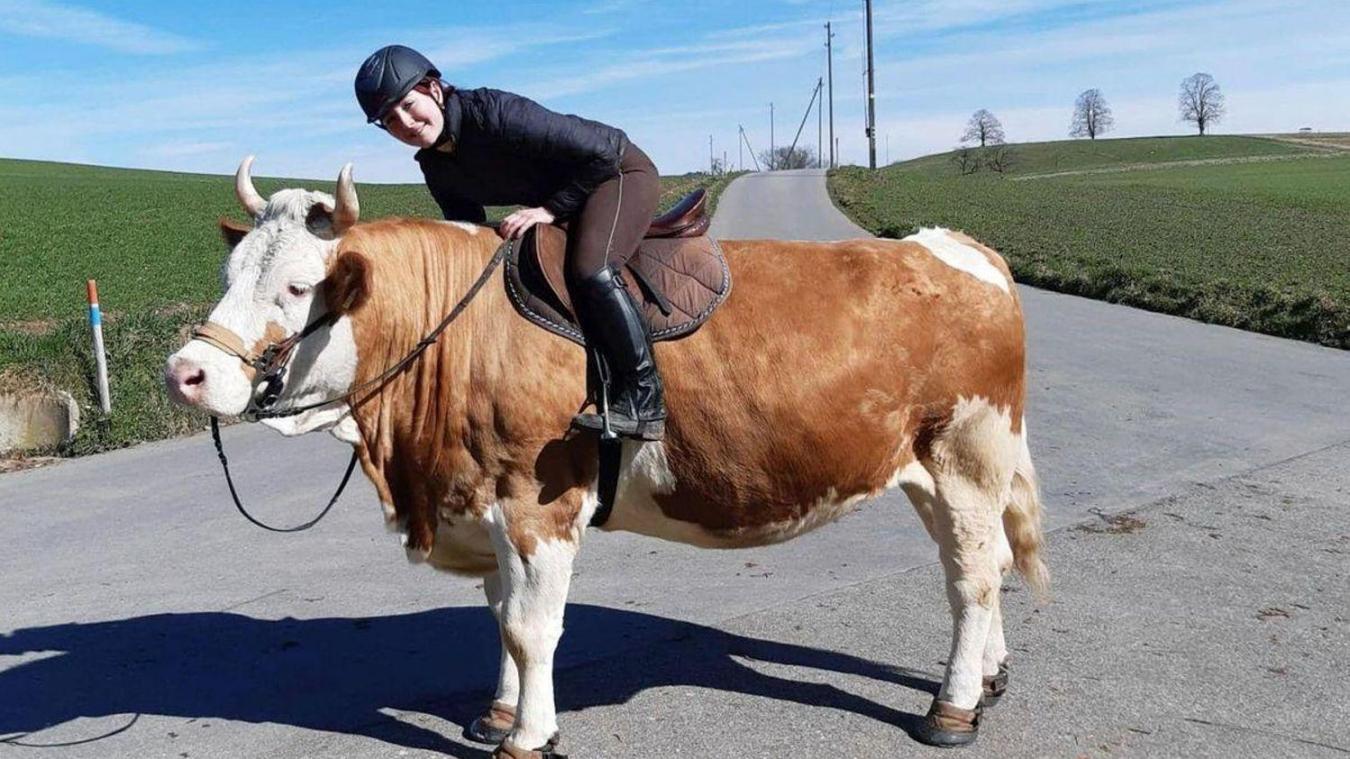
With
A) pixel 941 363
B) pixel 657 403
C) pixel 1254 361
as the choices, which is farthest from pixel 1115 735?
pixel 1254 361

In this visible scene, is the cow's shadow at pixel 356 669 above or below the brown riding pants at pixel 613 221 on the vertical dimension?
below

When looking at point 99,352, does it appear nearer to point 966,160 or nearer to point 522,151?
point 522,151

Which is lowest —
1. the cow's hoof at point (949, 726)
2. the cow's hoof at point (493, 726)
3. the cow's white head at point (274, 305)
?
the cow's hoof at point (949, 726)

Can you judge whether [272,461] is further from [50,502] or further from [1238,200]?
[1238,200]

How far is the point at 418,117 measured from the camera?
150 inches

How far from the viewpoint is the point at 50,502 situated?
27.1 feet

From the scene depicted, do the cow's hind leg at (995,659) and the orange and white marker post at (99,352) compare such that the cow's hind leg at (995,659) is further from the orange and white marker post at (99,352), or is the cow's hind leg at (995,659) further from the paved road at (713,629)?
the orange and white marker post at (99,352)

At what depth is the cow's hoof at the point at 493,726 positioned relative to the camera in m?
4.36

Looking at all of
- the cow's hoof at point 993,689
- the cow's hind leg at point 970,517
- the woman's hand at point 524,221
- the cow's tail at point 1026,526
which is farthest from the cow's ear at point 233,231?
the cow's hoof at point 993,689

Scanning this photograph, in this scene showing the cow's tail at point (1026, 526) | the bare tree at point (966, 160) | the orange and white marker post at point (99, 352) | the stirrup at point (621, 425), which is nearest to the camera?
the stirrup at point (621, 425)

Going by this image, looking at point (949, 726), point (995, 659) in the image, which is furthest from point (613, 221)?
point (995, 659)

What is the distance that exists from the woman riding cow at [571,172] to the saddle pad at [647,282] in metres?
0.05

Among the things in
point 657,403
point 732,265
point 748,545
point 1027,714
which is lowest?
point 1027,714

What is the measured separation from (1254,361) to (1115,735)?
958cm
